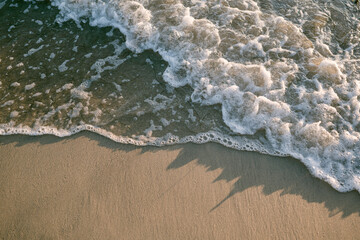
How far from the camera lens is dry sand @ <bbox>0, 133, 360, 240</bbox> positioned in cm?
252

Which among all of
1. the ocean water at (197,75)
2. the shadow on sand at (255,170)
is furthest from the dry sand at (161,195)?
the ocean water at (197,75)

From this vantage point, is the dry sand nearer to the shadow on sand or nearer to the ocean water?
the shadow on sand

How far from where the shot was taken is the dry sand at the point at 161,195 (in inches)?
99.0

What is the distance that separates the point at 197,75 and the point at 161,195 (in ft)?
5.57

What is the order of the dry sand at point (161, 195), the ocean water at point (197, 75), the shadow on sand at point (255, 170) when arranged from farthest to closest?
the ocean water at point (197, 75)
the shadow on sand at point (255, 170)
the dry sand at point (161, 195)

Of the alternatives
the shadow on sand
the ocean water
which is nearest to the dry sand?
the shadow on sand

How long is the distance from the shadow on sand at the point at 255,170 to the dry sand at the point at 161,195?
11 millimetres

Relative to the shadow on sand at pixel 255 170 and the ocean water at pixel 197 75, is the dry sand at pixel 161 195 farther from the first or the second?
the ocean water at pixel 197 75

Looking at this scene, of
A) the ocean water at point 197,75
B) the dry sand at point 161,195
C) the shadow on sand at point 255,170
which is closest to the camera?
the dry sand at point 161,195

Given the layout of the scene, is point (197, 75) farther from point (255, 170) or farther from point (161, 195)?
point (161, 195)

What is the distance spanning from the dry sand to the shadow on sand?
0.04 ft

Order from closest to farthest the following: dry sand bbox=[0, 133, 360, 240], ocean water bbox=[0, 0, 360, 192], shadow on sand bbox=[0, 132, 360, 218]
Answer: dry sand bbox=[0, 133, 360, 240]
shadow on sand bbox=[0, 132, 360, 218]
ocean water bbox=[0, 0, 360, 192]

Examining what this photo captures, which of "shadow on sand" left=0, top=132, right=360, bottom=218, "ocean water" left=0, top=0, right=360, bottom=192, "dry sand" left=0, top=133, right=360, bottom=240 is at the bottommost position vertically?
"dry sand" left=0, top=133, right=360, bottom=240

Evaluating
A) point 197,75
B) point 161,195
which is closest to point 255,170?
point 161,195
